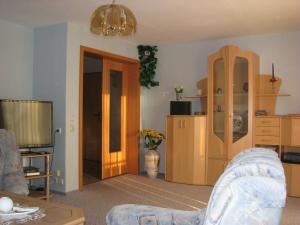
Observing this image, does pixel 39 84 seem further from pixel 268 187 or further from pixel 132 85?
pixel 268 187

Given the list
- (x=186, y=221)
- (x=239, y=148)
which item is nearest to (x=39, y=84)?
(x=239, y=148)

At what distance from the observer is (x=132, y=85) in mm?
5953

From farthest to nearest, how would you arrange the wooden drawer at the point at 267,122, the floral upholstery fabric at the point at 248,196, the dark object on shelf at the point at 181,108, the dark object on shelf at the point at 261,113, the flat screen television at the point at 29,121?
1. the dark object on shelf at the point at 181,108
2. the dark object on shelf at the point at 261,113
3. the wooden drawer at the point at 267,122
4. the flat screen television at the point at 29,121
5. the floral upholstery fabric at the point at 248,196

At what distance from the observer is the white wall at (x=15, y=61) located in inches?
175

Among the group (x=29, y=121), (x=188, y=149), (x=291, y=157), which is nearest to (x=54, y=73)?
(x=29, y=121)

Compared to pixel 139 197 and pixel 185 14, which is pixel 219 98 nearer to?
pixel 185 14

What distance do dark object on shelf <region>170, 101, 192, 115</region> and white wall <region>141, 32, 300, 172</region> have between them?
38cm

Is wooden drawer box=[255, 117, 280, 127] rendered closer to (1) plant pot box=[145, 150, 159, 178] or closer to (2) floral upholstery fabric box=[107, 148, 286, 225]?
(1) plant pot box=[145, 150, 159, 178]

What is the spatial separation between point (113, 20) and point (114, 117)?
3.46m

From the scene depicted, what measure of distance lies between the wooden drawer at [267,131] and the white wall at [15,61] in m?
3.44

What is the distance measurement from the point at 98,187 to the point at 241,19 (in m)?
3.17

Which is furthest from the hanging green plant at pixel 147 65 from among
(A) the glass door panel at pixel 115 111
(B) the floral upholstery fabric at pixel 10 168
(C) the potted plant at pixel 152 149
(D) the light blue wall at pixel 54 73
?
(B) the floral upholstery fabric at pixel 10 168

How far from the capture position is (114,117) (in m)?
5.78

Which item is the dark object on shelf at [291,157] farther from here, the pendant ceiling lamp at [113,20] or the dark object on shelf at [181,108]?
the pendant ceiling lamp at [113,20]
